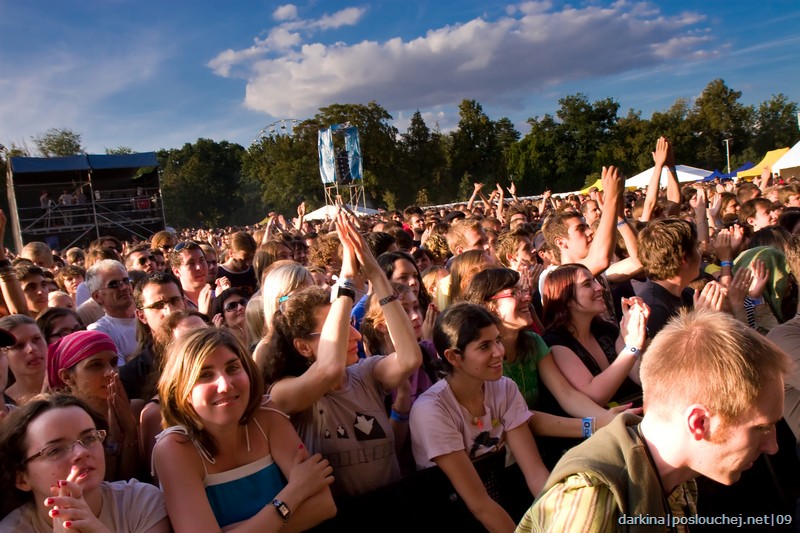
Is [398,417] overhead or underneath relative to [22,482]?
underneath

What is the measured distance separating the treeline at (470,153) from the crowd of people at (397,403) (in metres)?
42.9

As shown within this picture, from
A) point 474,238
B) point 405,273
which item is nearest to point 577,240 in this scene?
point 474,238

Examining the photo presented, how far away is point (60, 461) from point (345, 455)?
3.65 ft

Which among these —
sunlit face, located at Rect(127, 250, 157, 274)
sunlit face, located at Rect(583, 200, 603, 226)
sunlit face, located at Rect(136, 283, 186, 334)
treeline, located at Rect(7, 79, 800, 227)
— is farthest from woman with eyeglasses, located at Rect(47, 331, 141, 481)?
treeline, located at Rect(7, 79, 800, 227)

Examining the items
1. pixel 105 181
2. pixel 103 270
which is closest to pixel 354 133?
pixel 105 181

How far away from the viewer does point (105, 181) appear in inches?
867

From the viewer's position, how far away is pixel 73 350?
283 cm

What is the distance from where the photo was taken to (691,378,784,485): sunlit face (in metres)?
1.53

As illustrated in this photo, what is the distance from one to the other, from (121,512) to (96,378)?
1.00m

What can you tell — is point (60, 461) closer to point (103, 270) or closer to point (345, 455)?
point (345, 455)

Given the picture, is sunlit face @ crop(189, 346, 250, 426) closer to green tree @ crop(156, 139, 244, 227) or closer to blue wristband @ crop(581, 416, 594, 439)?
blue wristband @ crop(581, 416, 594, 439)

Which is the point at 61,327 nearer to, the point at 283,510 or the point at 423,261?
the point at 283,510

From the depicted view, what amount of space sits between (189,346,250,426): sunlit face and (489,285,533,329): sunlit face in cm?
153

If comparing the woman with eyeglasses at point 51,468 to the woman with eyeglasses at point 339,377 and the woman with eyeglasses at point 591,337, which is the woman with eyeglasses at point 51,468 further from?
the woman with eyeglasses at point 591,337
